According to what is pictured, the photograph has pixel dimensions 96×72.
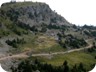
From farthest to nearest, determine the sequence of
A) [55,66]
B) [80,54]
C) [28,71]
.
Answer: [80,54]
[55,66]
[28,71]

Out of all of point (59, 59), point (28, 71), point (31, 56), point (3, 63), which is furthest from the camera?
point (59, 59)

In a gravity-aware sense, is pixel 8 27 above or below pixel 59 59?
above

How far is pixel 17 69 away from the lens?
3937 inches

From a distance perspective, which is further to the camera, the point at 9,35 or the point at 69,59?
the point at 9,35

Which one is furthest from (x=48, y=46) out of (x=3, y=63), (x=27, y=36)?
(x=3, y=63)

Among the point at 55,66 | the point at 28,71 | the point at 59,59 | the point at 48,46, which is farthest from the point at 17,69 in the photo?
the point at 48,46

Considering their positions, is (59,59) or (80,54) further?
(80,54)

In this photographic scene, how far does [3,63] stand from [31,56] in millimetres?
21342

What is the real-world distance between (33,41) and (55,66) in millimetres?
50170

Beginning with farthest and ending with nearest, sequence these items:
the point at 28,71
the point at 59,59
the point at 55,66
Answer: the point at 59,59 < the point at 55,66 < the point at 28,71

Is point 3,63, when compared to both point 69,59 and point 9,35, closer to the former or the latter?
point 69,59

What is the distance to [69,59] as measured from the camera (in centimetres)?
13262

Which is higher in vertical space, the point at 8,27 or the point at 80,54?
the point at 8,27

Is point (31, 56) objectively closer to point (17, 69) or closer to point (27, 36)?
point (17, 69)
